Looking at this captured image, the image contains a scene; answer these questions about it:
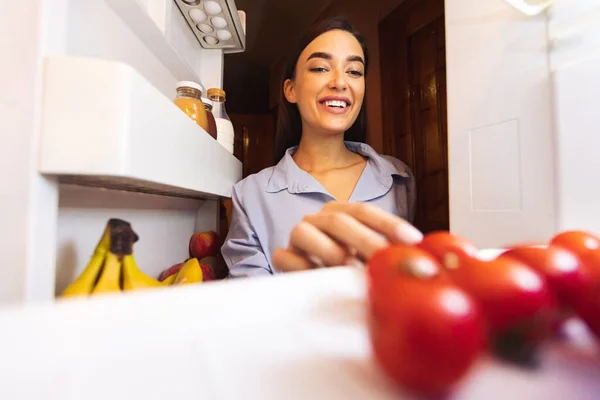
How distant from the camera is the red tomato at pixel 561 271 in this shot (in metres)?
0.19

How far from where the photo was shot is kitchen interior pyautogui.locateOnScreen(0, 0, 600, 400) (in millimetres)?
152

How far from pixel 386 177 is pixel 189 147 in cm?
44

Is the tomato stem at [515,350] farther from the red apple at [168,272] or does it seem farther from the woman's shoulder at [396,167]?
the woman's shoulder at [396,167]

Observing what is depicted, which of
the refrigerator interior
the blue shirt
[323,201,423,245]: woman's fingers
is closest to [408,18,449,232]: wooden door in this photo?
the blue shirt

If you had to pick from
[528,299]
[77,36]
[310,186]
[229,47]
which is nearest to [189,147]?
[77,36]

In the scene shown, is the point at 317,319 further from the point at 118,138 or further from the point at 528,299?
the point at 118,138

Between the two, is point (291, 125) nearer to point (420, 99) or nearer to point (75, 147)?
point (420, 99)

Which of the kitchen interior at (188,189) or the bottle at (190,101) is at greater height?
the bottle at (190,101)

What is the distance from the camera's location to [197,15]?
2.61 feet

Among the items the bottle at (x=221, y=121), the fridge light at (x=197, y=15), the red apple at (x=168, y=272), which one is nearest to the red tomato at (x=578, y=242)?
the red apple at (x=168, y=272)

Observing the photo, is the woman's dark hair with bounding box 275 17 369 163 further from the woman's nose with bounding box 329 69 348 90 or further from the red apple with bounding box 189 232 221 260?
the red apple with bounding box 189 232 221 260

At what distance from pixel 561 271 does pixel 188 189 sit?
45 centimetres

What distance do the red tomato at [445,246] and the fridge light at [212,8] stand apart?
77 centimetres

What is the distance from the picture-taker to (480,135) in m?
0.52
